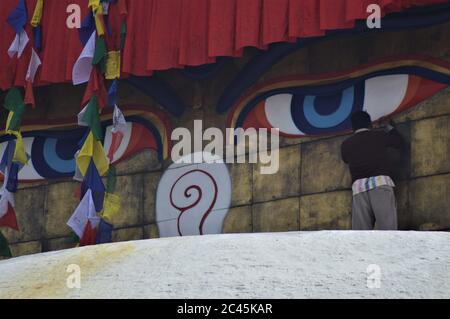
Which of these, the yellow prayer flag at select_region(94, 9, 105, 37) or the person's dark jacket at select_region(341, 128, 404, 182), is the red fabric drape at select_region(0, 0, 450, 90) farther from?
the person's dark jacket at select_region(341, 128, 404, 182)

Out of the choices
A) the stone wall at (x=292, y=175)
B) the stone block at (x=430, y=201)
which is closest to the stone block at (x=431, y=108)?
the stone wall at (x=292, y=175)

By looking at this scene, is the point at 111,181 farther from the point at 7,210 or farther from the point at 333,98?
the point at 333,98

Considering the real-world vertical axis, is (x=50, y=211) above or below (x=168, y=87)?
below

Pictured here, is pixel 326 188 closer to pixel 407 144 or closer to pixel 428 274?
pixel 407 144

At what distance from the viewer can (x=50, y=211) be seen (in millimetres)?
13164

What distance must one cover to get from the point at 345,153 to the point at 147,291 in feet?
12.1

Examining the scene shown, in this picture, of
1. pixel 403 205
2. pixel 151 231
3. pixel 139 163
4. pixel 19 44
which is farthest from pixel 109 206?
pixel 403 205

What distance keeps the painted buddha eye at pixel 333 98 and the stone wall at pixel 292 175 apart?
0.38ft

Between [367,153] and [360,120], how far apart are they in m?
0.38

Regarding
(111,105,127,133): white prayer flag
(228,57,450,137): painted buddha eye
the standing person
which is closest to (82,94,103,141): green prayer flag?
(111,105,127,133): white prayer flag

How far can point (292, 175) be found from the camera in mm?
11812
